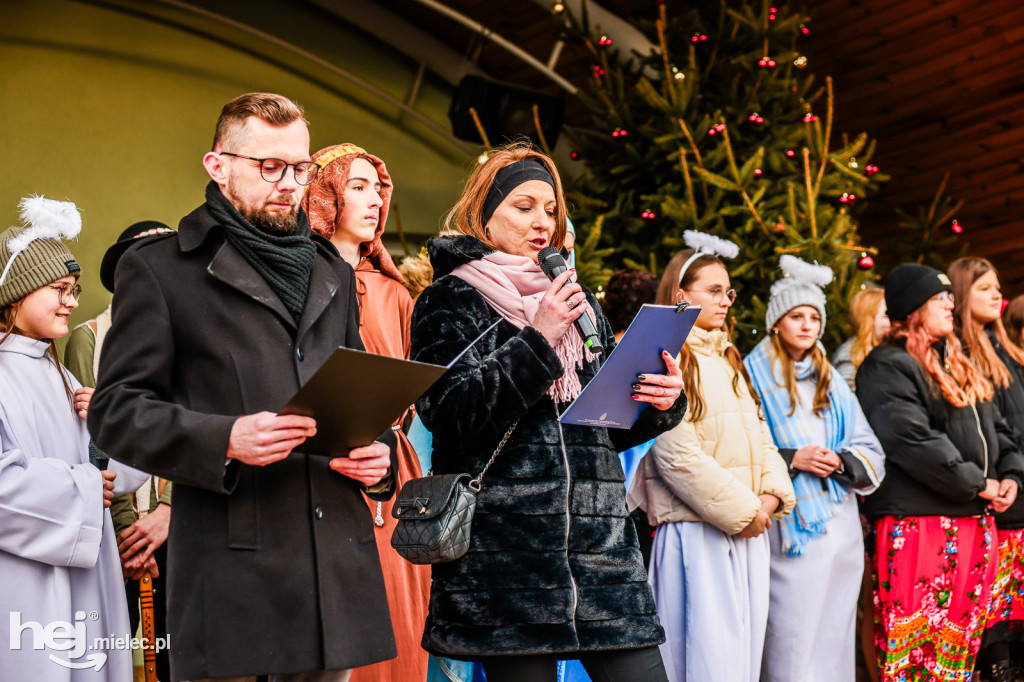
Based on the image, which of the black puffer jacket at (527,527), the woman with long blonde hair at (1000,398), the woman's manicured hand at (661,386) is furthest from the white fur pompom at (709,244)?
the black puffer jacket at (527,527)

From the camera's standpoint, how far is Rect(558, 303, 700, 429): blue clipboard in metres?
2.12

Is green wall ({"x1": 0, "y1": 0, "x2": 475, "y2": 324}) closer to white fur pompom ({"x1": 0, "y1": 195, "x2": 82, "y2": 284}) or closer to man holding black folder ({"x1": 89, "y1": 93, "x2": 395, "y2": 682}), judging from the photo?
white fur pompom ({"x1": 0, "y1": 195, "x2": 82, "y2": 284})

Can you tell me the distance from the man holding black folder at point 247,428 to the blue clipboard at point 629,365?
46cm

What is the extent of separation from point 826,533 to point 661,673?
191cm

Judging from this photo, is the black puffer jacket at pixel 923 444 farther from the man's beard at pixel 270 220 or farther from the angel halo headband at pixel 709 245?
the man's beard at pixel 270 220

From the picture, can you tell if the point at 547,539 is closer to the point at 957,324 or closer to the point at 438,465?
the point at 438,465

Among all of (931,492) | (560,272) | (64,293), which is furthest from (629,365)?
(931,492)

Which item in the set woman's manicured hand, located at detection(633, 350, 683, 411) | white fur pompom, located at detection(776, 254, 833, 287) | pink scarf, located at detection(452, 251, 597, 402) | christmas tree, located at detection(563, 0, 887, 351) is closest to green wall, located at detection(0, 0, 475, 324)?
christmas tree, located at detection(563, 0, 887, 351)

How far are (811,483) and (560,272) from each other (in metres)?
2.14

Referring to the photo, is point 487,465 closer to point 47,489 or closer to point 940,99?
point 47,489

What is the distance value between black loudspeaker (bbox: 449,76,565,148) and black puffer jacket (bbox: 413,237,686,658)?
15.5ft

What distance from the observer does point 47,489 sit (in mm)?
2469

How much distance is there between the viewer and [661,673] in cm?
223

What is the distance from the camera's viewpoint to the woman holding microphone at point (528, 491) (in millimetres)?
2104
